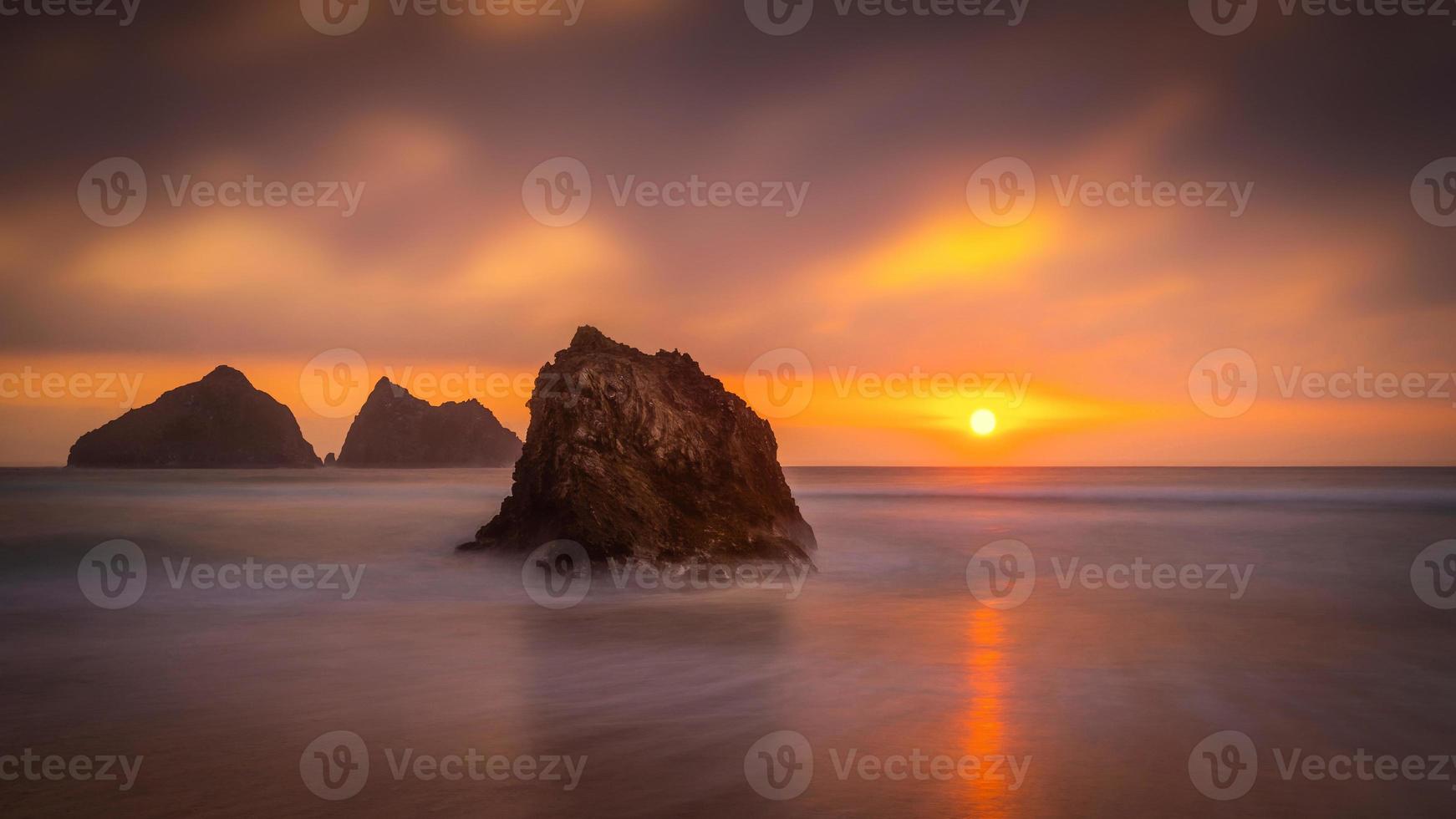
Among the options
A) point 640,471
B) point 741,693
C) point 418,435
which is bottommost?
point 741,693

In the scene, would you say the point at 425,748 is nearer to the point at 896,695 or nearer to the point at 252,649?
the point at 896,695

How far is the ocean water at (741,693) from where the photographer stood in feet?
23.7

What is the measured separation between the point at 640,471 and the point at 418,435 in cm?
17643

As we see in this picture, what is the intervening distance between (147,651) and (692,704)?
30.0ft

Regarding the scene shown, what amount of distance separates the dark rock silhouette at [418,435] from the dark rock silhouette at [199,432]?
959 inches

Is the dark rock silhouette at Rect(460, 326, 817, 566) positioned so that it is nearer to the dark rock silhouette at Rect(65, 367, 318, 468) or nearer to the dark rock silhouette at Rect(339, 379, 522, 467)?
the dark rock silhouette at Rect(65, 367, 318, 468)

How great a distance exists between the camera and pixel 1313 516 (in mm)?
50562

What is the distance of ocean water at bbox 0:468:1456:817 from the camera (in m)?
7.23

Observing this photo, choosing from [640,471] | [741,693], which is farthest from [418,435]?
[741,693]

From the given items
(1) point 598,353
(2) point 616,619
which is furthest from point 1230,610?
(1) point 598,353

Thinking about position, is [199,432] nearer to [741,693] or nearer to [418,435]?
[418,435]

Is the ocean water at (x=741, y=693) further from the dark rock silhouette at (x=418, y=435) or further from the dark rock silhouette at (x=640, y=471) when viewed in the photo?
the dark rock silhouette at (x=418, y=435)

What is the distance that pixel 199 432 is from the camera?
154750 millimetres

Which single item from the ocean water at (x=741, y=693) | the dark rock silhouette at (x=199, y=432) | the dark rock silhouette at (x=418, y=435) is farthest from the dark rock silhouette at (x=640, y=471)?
the dark rock silhouette at (x=418, y=435)
